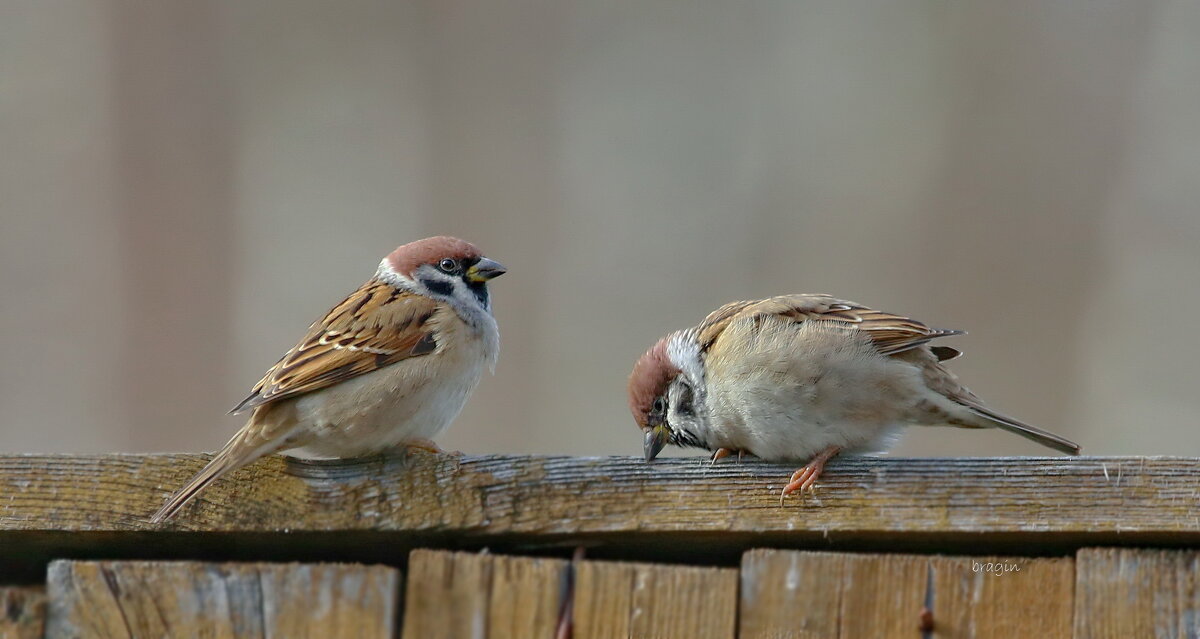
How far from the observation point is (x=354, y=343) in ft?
11.1

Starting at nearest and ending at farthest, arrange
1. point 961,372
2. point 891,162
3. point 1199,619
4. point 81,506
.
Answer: point 1199,619 < point 81,506 < point 961,372 < point 891,162

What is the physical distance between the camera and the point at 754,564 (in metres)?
2.50

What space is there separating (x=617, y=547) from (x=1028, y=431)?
1.22 metres

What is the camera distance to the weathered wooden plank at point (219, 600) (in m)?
2.52

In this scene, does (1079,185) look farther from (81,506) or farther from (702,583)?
(81,506)

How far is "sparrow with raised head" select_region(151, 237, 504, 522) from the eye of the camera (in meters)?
3.12

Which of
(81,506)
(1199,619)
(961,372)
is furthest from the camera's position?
(961,372)

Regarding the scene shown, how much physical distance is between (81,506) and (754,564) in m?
1.34

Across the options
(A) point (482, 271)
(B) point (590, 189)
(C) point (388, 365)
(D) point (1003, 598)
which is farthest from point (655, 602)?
(B) point (590, 189)

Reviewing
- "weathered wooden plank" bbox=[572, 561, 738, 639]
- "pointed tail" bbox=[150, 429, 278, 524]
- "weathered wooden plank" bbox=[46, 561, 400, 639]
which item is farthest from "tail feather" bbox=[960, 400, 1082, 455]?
"pointed tail" bbox=[150, 429, 278, 524]

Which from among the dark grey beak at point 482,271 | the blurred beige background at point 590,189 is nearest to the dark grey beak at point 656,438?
the dark grey beak at point 482,271

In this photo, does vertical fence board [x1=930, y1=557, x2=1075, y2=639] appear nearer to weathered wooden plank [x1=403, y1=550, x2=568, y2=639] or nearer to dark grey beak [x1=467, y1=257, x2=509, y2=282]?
weathered wooden plank [x1=403, y1=550, x2=568, y2=639]

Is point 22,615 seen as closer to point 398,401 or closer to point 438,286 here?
point 398,401

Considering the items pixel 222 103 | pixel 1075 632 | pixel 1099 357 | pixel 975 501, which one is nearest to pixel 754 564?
pixel 975 501
